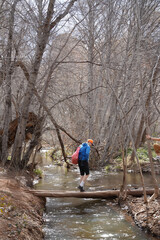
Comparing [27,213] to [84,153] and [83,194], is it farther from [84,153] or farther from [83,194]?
[84,153]

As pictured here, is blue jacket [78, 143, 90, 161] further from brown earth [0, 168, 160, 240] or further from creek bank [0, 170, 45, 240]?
creek bank [0, 170, 45, 240]

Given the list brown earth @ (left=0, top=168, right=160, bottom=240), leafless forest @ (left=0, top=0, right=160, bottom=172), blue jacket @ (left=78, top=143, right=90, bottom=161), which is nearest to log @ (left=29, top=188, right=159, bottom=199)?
brown earth @ (left=0, top=168, right=160, bottom=240)

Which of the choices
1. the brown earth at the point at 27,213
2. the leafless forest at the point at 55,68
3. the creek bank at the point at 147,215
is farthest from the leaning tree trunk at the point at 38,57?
the creek bank at the point at 147,215

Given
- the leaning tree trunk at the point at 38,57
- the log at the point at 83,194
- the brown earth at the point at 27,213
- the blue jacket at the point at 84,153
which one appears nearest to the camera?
the brown earth at the point at 27,213

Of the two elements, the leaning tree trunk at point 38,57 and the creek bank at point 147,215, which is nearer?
the creek bank at point 147,215

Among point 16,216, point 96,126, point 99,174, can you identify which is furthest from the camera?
point 96,126

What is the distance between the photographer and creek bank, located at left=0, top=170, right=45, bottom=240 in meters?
4.27

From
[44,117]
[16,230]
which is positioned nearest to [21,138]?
[44,117]

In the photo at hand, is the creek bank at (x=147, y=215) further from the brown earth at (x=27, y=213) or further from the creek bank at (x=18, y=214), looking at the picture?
the creek bank at (x=18, y=214)

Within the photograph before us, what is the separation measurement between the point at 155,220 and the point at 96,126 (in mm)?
10611

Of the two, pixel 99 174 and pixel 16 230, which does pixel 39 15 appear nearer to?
pixel 16 230

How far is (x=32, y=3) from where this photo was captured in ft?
29.0

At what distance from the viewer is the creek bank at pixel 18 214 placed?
168 inches

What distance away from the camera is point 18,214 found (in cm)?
510
